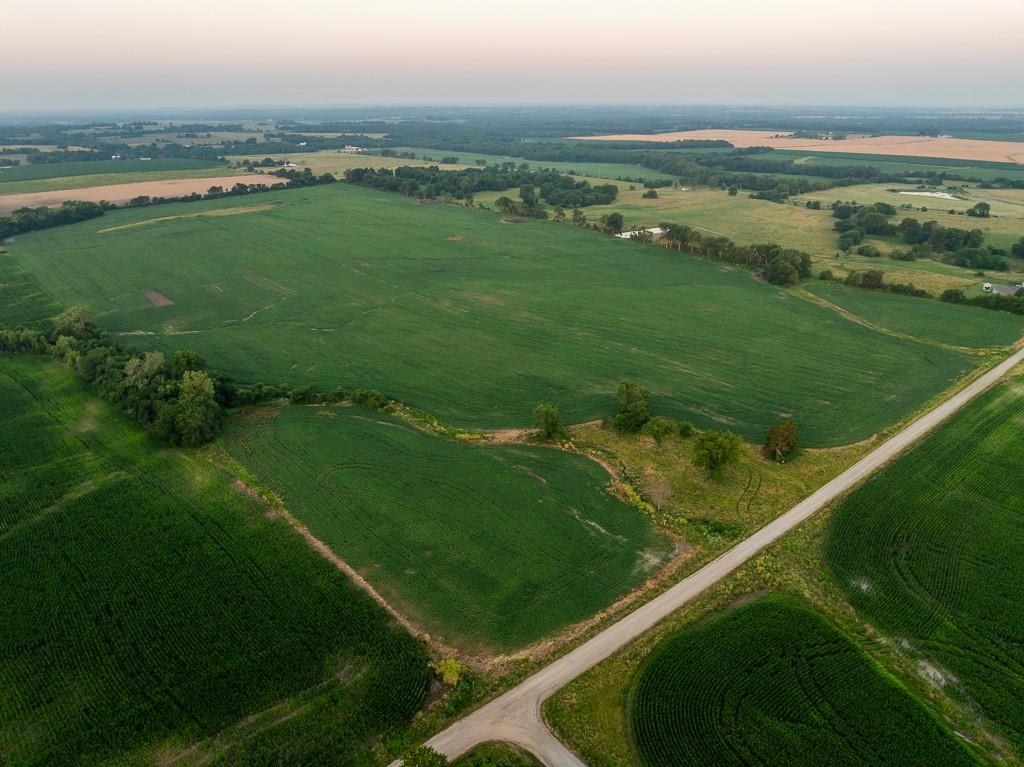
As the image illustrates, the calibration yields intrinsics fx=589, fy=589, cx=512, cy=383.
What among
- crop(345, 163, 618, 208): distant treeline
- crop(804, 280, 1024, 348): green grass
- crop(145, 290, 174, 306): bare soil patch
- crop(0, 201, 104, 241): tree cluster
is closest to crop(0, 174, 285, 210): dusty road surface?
crop(0, 201, 104, 241): tree cluster

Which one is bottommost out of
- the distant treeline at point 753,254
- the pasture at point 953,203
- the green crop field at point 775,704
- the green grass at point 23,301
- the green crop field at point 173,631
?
the green crop field at point 173,631

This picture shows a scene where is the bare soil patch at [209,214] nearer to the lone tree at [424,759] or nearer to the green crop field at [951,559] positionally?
the lone tree at [424,759]

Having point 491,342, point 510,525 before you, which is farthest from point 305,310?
point 510,525

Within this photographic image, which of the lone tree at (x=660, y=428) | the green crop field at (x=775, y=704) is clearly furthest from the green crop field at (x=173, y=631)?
the lone tree at (x=660, y=428)

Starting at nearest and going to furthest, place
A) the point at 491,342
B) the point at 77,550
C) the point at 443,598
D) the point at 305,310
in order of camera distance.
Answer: the point at 443,598 < the point at 77,550 < the point at 491,342 < the point at 305,310

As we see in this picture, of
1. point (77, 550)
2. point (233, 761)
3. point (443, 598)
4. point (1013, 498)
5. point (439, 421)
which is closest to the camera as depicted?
point (233, 761)

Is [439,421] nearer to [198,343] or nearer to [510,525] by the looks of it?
[510,525]

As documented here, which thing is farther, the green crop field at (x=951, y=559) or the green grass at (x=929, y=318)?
the green grass at (x=929, y=318)
